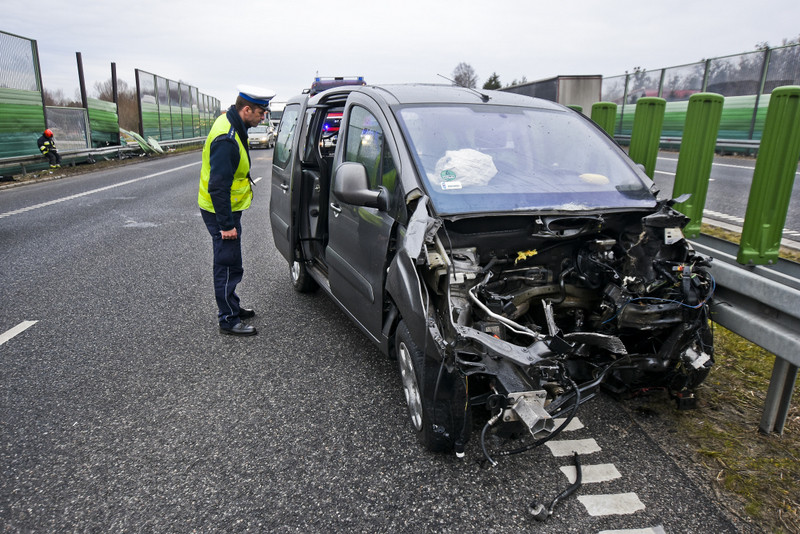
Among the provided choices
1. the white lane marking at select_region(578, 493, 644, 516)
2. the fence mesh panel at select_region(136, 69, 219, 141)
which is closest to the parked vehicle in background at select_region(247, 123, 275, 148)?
the fence mesh panel at select_region(136, 69, 219, 141)

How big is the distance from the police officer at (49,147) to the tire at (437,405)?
16.8m

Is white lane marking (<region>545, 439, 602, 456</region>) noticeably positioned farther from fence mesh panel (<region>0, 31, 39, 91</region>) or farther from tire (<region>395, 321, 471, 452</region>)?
fence mesh panel (<region>0, 31, 39, 91</region>)

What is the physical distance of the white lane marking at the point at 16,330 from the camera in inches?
172

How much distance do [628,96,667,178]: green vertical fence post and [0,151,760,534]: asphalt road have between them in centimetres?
287

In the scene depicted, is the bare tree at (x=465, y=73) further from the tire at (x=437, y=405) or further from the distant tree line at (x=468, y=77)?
the tire at (x=437, y=405)

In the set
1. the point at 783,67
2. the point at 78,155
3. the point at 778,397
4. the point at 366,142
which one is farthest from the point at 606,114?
the point at 78,155

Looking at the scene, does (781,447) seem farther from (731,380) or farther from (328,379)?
(328,379)

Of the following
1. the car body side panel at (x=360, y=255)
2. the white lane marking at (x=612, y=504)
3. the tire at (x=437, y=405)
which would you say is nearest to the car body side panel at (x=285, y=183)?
the car body side panel at (x=360, y=255)

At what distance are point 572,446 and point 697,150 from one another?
2675 millimetres

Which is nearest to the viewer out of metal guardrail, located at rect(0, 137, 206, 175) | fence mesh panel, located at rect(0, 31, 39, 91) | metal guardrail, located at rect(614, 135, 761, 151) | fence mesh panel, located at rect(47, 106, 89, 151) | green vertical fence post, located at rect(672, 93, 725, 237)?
green vertical fence post, located at rect(672, 93, 725, 237)

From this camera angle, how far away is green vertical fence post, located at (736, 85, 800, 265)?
3.08 metres

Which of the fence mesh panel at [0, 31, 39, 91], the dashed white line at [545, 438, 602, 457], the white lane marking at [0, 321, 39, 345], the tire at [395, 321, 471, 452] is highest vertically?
the fence mesh panel at [0, 31, 39, 91]

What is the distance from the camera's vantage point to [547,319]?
2879 millimetres

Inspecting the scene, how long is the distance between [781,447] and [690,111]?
2.58 meters
